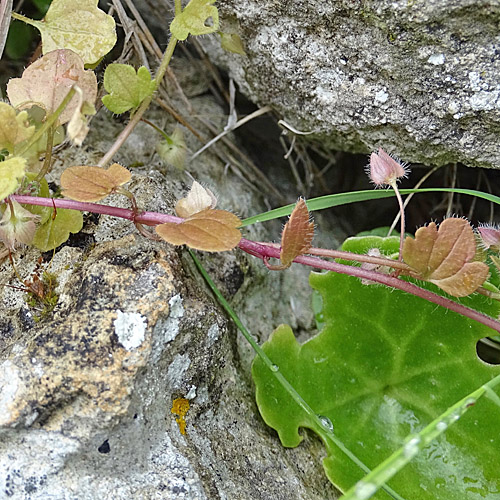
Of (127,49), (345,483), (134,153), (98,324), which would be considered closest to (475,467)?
(345,483)

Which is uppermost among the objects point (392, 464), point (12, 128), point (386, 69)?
point (12, 128)

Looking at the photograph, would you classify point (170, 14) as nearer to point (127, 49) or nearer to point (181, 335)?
point (127, 49)

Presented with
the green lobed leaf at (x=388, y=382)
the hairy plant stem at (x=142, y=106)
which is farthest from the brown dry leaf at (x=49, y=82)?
the green lobed leaf at (x=388, y=382)

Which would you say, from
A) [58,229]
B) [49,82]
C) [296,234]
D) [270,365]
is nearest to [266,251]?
[296,234]

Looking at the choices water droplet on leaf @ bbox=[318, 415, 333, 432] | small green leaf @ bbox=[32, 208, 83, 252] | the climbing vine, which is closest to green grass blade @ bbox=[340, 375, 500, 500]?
the climbing vine

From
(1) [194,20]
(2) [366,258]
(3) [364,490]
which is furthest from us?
(1) [194,20]

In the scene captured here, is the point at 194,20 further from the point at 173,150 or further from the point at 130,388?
the point at 130,388
